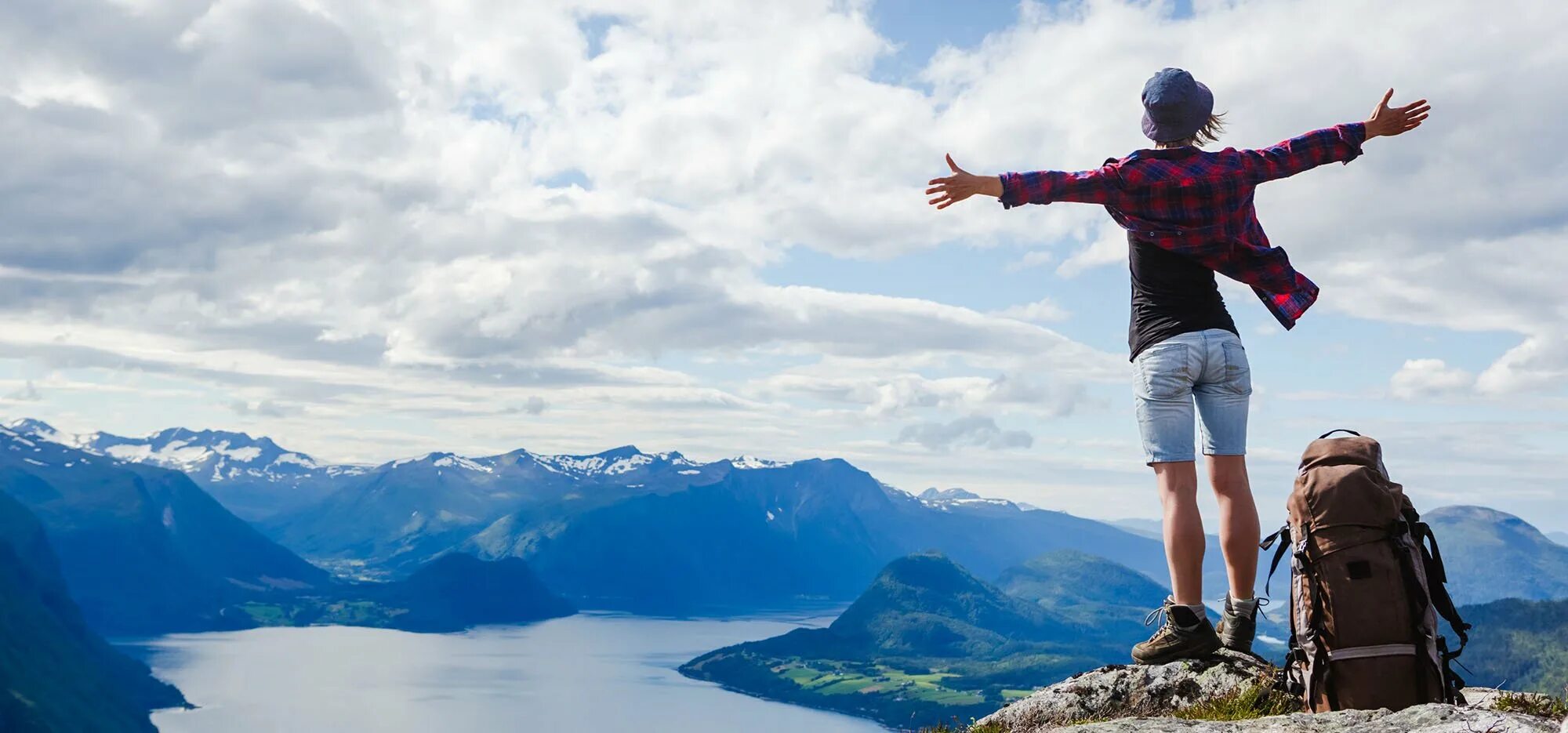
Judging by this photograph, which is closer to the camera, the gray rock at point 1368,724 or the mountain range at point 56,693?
the gray rock at point 1368,724

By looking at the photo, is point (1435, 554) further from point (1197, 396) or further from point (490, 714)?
point (490, 714)

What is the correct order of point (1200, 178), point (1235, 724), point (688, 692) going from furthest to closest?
point (688, 692), point (1200, 178), point (1235, 724)

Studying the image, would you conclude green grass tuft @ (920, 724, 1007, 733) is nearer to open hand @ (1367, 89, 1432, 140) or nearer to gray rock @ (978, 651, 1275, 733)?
gray rock @ (978, 651, 1275, 733)

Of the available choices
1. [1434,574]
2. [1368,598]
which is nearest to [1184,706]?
[1368,598]

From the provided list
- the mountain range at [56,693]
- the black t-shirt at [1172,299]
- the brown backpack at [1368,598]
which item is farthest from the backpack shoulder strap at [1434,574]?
the mountain range at [56,693]

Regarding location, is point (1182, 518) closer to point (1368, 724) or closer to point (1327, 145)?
point (1368, 724)

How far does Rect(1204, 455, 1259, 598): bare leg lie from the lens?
664cm

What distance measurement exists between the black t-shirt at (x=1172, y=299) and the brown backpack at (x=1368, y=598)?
115cm

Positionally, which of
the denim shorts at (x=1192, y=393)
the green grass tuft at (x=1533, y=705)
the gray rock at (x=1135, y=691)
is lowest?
the gray rock at (x=1135, y=691)

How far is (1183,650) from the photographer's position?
7.08m

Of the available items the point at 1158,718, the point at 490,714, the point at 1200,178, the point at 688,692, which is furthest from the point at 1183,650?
the point at 688,692

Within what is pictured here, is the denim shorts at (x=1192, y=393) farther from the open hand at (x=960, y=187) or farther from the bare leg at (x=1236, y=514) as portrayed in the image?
the open hand at (x=960, y=187)

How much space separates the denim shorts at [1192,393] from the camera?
6512mm

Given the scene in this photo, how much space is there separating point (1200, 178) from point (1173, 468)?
5.80 ft
